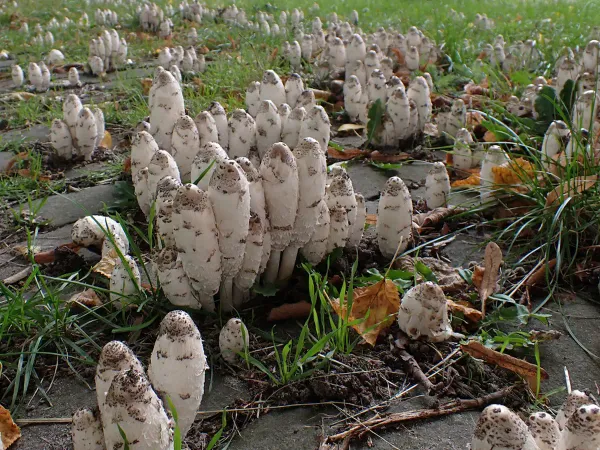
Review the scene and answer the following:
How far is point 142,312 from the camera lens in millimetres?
2002

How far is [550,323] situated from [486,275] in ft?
0.81

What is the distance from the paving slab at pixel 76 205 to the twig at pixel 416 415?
5.94 ft

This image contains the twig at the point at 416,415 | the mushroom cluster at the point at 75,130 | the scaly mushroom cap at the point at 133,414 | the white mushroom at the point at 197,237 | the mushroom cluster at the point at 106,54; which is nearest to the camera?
the scaly mushroom cap at the point at 133,414

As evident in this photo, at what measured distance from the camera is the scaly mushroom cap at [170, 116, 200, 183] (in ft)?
8.53

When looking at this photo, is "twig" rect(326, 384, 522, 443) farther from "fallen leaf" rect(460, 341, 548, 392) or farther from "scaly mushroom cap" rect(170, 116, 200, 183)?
"scaly mushroom cap" rect(170, 116, 200, 183)

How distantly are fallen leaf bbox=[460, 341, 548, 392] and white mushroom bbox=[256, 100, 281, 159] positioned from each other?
58.6 inches

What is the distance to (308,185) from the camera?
189cm

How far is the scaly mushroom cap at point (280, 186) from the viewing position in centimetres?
180

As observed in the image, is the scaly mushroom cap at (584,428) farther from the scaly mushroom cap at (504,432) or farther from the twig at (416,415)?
the twig at (416,415)

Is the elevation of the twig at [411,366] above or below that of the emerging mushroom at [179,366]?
below

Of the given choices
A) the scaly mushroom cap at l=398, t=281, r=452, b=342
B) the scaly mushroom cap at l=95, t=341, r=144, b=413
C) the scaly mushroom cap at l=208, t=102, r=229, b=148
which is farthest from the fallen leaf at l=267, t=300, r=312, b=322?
the scaly mushroom cap at l=208, t=102, r=229, b=148

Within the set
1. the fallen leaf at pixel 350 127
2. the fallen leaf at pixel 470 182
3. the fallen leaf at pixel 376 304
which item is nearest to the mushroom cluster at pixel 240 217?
the fallen leaf at pixel 376 304

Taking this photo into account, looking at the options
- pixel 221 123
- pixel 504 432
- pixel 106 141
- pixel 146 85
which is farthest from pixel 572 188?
pixel 146 85

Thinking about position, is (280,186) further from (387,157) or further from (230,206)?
(387,157)
